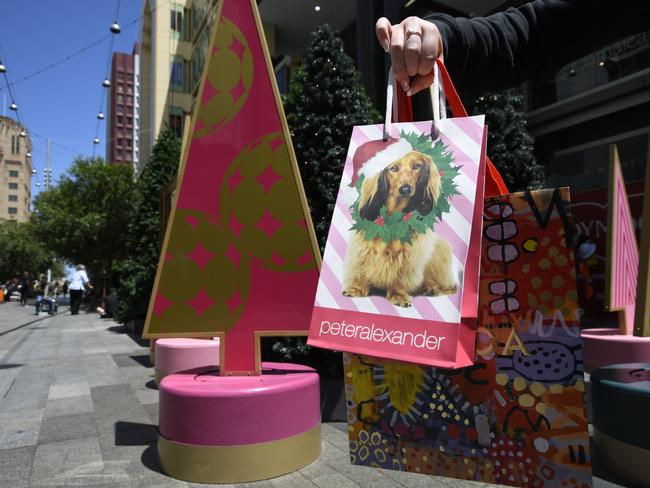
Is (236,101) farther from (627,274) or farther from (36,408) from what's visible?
(627,274)

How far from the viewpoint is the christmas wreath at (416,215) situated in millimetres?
1412

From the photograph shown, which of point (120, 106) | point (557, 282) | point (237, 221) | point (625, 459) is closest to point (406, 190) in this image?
point (557, 282)

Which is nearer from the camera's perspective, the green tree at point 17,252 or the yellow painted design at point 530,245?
the yellow painted design at point 530,245

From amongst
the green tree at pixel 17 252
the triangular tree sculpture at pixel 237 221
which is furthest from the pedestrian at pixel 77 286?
the green tree at pixel 17 252

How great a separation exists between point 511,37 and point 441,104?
35cm

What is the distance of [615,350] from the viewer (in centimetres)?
616

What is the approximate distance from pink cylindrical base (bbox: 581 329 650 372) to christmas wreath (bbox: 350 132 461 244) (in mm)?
5546

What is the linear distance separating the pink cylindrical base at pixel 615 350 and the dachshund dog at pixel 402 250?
5.55 meters

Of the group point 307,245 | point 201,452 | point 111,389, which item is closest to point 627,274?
point 307,245

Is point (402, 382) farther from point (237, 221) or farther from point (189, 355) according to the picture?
point (189, 355)

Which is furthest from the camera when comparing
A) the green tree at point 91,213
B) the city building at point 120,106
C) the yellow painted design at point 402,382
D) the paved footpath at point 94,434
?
the city building at point 120,106

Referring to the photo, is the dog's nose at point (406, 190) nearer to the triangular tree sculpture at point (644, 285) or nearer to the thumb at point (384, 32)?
the thumb at point (384, 32)

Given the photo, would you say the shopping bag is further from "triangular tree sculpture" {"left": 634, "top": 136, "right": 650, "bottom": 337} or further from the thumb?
"triangular tree sculpture" {"left": 634, "top": 136, "right": 650, "bottom": 337}

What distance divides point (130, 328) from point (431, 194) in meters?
15.0
